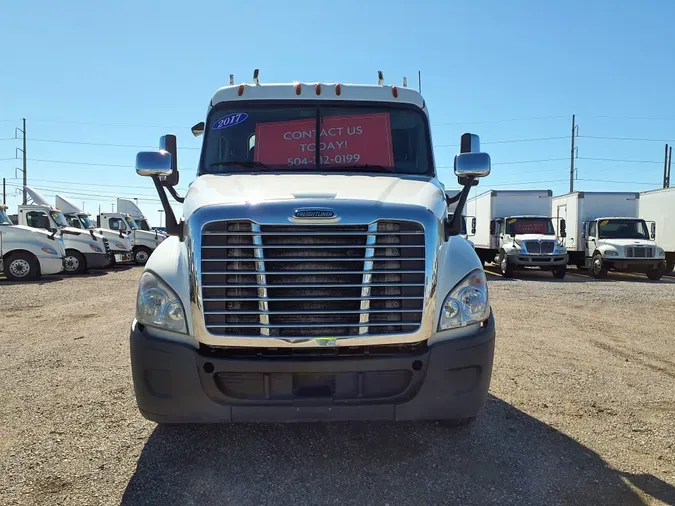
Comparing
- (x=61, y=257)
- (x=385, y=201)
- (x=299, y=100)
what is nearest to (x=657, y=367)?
(x=385, y=201)

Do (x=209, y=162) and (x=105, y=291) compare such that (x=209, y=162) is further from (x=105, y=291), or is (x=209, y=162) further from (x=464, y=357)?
(x=105, y=291)

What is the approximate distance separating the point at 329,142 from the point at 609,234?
17.1 metres

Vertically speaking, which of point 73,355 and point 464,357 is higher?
point 464,357

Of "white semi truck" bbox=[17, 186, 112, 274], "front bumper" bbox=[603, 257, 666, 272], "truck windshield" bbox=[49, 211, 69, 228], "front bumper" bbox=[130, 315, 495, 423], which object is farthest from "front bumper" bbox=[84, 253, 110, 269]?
"front bumper" bbox=[603, 257, 666, 272]

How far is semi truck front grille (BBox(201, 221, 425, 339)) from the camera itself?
2.96m

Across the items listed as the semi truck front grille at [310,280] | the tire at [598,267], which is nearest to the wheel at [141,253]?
the tire at [598,267]

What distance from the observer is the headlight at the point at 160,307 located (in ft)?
9.86

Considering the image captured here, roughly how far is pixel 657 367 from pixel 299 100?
476 cm

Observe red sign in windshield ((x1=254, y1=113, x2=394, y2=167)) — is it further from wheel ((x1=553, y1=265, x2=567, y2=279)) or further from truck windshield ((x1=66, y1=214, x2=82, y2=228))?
truck windshield ((x1=66, y1=214, x2=82, y2=228))

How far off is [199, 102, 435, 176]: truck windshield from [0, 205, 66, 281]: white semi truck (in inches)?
507

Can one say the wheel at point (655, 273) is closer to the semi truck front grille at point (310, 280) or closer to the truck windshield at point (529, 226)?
the truck windshield at point (529, 226)

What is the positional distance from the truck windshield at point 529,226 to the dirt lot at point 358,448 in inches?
521

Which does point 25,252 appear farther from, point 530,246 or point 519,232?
point 519,232

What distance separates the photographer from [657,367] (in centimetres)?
561
